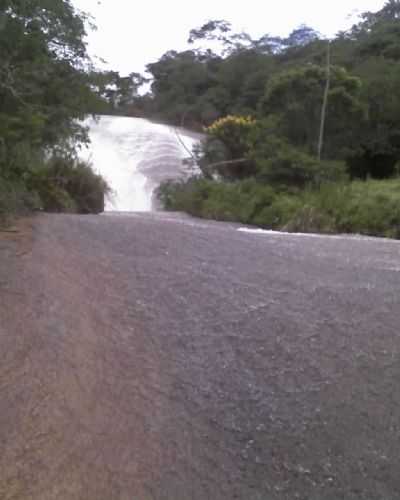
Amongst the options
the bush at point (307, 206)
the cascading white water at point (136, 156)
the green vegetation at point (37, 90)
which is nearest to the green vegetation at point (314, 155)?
the bush at point (307, 206)

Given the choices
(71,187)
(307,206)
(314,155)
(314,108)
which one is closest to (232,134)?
(314,108)

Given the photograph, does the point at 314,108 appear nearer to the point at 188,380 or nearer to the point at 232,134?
the point at 232,134

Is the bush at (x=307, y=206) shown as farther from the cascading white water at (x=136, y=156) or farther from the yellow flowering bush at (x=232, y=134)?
the cascading white water at (x=136, y=156)

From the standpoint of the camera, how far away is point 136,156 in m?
29.9

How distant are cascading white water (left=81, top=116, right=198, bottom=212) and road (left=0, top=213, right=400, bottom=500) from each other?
1817cm

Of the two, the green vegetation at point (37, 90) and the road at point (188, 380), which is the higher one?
the green vegetation at point (37, 90)

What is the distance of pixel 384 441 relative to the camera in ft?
10.6

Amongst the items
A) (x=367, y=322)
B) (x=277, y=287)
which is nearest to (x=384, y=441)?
(x=367, y=322)

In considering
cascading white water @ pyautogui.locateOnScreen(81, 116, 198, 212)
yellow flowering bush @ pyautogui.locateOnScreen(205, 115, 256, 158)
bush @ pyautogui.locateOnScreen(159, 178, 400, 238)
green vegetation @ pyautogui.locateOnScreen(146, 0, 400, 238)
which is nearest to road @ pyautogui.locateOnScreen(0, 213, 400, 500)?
bush @ pyautogui.locateOnScreen(159, 178, 400, 238)

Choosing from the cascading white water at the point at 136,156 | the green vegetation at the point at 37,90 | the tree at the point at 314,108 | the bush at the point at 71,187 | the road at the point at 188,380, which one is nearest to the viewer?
the road at the point at 188,380

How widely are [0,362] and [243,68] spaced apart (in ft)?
120

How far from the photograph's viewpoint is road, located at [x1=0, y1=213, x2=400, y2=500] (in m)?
2.87

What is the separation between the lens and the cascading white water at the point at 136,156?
25.5 metres

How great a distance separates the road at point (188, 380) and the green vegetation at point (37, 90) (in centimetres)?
140
